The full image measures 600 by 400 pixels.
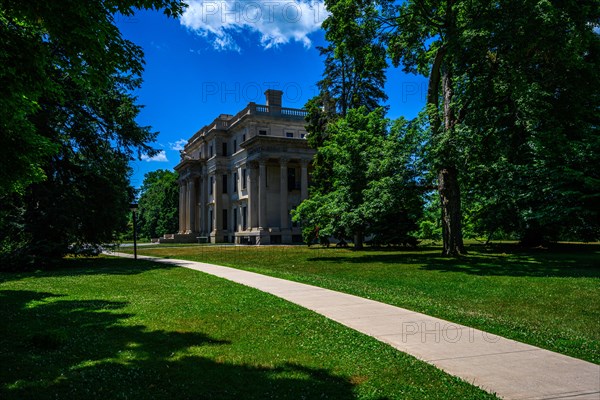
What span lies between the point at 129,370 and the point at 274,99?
50.8 metres

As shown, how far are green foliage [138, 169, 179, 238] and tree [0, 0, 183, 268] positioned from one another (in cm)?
5828

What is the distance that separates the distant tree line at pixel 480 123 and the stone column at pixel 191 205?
42.3 m

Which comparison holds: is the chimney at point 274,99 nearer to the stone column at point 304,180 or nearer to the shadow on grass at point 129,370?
the stone column at point 304,180

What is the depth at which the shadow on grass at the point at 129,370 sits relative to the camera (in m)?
4.66

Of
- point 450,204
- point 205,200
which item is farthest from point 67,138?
point 205,200

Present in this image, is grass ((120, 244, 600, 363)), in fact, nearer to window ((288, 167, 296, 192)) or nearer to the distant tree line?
the distant tree line

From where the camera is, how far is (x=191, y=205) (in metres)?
67.0

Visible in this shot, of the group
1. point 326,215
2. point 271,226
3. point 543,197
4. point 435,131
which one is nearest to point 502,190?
point 543,197

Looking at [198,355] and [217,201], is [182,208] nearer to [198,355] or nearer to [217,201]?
[217,201]

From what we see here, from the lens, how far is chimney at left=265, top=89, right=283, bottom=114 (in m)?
53.4

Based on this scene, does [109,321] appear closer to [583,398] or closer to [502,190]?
[583,398]

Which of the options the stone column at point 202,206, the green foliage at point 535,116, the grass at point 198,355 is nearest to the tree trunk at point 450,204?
the green foliage at point 535,116

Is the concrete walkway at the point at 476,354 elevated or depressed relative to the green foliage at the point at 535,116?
depressed

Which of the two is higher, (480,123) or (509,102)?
(509,102)
